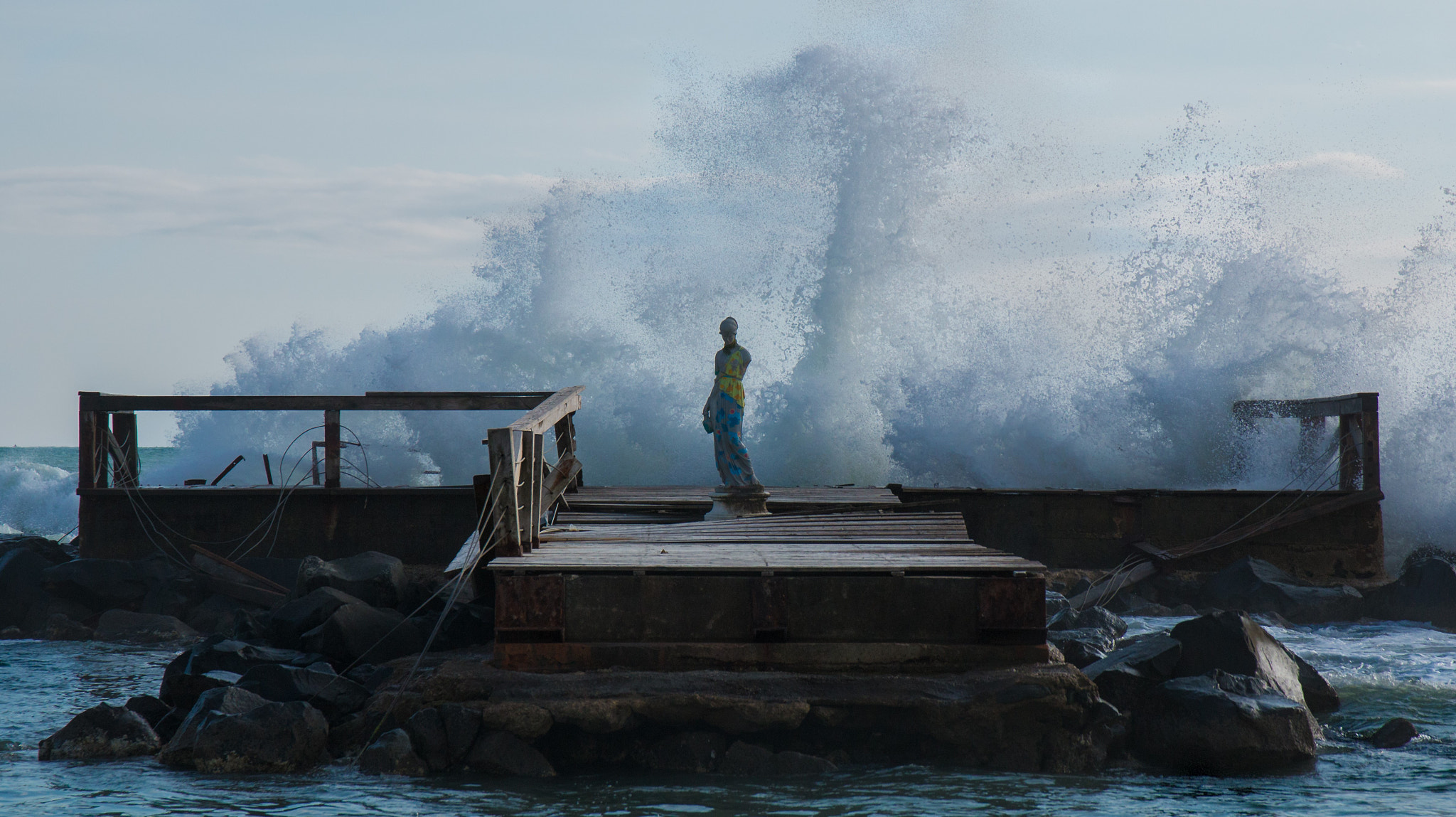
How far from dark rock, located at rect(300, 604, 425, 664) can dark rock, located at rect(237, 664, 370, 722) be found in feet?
2.62

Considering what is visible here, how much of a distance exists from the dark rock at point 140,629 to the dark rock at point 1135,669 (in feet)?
26.9

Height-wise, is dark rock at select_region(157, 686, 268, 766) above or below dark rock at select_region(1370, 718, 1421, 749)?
above

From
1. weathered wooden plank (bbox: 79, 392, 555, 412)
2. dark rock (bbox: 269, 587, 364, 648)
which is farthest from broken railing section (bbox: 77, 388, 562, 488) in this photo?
dark rock (bbox: 269, 587, 364, 648)

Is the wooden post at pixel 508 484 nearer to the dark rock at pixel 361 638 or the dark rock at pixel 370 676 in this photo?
the dark rock at pixel 370 676

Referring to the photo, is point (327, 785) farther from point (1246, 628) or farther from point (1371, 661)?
point (1371, 661)

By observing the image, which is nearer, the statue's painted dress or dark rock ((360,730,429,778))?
dark rock ((360,730,429,778))

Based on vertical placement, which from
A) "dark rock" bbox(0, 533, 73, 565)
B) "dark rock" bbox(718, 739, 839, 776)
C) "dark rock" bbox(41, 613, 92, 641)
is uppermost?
"dark rock" bbox(0, 533, 73, 565)

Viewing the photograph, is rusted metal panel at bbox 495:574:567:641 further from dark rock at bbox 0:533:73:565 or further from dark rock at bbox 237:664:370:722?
dark rock at bbox 0:533:73:565

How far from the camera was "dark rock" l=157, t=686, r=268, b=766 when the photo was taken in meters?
6.44

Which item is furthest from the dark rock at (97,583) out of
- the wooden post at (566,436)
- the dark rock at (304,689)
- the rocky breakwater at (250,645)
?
the dark rock at (304,689)

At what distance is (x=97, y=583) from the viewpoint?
452 inches

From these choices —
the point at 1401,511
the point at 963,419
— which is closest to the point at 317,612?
the point at 963,419

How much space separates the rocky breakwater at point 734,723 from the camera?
6.30 metres

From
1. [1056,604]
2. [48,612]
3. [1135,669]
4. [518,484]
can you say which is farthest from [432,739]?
[48,612]
